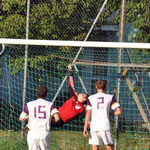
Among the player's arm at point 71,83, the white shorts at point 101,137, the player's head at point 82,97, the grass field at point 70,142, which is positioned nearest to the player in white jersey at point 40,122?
the white shorts at point 101,137

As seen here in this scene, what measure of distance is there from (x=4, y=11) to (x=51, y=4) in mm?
1193

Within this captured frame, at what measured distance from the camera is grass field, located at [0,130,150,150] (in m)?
7.16

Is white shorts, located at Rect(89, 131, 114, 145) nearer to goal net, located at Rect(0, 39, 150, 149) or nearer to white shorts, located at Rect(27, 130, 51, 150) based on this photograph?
white shorts, located at Rect(27, 130, 51, 150)

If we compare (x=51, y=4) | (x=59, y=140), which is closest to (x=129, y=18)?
(x=51, y=4)

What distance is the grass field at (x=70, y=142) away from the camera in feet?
23.5

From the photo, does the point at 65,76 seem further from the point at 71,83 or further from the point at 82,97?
the point at 82,97

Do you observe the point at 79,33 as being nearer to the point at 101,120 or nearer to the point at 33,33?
the point at 33,33

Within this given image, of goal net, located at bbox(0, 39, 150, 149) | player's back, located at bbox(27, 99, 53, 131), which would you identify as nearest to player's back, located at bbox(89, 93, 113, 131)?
player's back, located at bbox(27, 99, 53, 131)

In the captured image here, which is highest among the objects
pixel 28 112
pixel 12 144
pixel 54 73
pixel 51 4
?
pixel 51 4

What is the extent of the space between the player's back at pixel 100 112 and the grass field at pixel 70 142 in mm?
1782

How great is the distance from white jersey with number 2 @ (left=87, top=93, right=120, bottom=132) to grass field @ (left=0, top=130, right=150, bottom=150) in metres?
1.78

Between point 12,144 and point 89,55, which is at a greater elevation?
point 89,55

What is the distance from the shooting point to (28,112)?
5.26 m

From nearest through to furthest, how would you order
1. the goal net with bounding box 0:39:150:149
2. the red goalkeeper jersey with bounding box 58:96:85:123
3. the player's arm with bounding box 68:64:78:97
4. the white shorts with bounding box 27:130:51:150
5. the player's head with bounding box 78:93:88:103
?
the white shorts with bounding box 27:130:51:150
the player's head with bounding box 78:93:88:103
the red goalkeeper jersey with bounding box 58:96:85:123
the player's arm with bounding box 68:64:78:97
the goal net with bounding box 0:39:150:149
